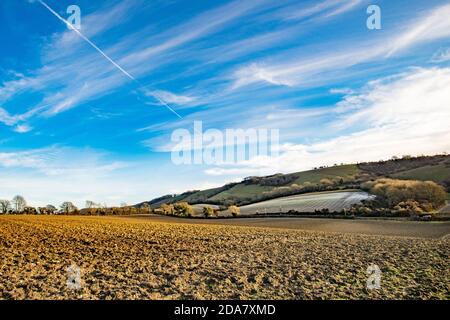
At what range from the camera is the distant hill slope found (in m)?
134

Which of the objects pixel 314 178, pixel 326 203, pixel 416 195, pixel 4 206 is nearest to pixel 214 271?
pixel 4 206

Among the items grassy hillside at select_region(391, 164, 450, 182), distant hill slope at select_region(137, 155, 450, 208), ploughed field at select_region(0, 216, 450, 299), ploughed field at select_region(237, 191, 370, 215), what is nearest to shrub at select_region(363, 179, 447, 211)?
ploughed field at select_region(237, 191, 370, 215)

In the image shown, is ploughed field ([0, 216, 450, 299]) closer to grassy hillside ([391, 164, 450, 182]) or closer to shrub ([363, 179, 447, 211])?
shrub ([363, 179, 447, 211])

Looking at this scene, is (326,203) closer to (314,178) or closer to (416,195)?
(416,195)

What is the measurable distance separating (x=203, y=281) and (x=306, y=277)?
13.9 ft

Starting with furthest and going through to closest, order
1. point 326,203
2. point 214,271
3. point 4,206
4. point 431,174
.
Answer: point 431,174 → point 326,203 → point 4,206 → point 214,271

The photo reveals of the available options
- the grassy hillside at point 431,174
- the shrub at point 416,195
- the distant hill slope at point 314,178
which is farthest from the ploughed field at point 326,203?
the grassy hillside at point 431,174

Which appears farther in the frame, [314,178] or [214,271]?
[314,178]

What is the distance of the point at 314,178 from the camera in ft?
516

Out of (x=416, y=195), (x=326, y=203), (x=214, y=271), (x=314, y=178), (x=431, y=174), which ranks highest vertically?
(x=314, y=178)

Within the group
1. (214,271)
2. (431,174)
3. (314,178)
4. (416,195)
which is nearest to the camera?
(214,271)
